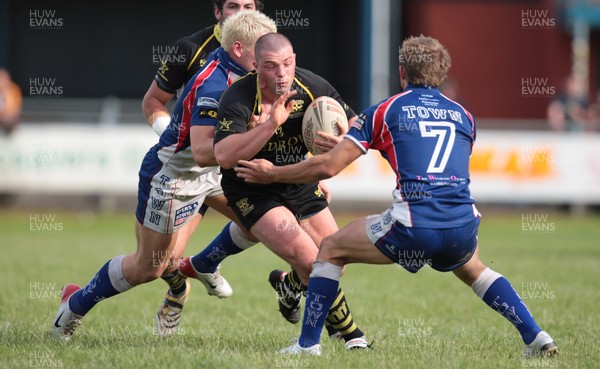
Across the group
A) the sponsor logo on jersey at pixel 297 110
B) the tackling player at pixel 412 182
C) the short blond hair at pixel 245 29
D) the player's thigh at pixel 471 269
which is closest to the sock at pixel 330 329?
the tackling player at pixel 412 182

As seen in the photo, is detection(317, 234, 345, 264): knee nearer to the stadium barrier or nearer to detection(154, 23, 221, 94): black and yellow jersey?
detection(154, 23, 221, 94): black and yellow jersey

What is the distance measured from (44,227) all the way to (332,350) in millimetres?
11990

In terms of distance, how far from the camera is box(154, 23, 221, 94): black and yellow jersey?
7242mm

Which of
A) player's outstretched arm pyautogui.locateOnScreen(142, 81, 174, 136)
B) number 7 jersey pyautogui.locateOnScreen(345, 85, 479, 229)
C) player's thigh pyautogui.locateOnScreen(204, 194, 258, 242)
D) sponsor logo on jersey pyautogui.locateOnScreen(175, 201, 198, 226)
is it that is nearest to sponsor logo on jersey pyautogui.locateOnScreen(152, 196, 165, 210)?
sponsor logo on jersey pyautogui.locateOnScreen(175, 201, 198, 226)

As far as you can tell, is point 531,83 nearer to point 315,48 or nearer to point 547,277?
point 315,48

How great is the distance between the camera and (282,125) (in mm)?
6273

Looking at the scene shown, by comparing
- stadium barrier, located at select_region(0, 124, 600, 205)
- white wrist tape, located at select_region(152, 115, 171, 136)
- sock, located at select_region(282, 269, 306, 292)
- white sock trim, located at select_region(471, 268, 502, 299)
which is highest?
white wrist tape, located at select_region(152, 115, 171, 136)

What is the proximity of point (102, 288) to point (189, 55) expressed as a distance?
177 centimetres

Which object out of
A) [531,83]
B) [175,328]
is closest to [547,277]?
[175,328]

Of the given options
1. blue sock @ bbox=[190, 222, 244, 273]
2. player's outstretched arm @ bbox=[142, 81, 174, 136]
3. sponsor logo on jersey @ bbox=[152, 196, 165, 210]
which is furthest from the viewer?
blue sock @ bbox=[190, 222, 244, 273]

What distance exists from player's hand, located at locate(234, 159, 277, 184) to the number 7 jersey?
54 centimetres

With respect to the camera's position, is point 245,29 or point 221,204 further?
point 221,204

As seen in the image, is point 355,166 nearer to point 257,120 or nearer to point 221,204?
point 221,204

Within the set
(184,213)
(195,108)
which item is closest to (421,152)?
(195,108)
